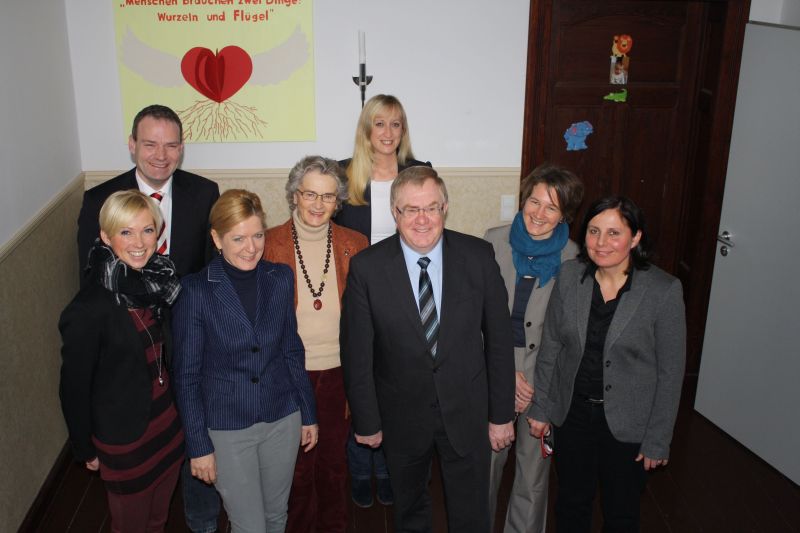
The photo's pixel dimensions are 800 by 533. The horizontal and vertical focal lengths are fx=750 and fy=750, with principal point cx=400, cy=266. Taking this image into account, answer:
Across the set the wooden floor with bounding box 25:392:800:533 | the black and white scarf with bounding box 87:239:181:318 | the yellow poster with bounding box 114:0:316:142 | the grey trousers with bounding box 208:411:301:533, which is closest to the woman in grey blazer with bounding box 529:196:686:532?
the wooden floor with bounding box 25:392:800:533

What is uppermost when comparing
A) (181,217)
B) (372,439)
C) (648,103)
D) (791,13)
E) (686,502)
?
(791,13)

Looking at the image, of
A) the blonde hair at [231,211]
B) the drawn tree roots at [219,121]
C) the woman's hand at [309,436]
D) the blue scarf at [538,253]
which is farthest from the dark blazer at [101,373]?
the drawn tree roots at [219,121]

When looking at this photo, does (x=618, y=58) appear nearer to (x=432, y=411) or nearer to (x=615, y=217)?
(x=615, y=217)

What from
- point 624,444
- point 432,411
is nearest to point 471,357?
point 432,411

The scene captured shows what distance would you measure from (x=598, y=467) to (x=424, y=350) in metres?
0.84

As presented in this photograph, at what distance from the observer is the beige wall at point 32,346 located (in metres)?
3.18

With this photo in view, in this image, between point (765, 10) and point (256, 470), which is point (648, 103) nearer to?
point (765, 10)

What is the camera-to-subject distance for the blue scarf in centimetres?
287

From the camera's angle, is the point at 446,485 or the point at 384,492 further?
the point at 384,492

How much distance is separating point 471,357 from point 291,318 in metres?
0.68

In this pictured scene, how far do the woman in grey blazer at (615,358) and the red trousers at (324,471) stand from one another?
86cm

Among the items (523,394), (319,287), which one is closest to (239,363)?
(319,287)

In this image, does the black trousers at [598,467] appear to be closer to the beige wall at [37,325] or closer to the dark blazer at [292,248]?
the dark blazer at [292,248]

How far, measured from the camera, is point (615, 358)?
268cm
